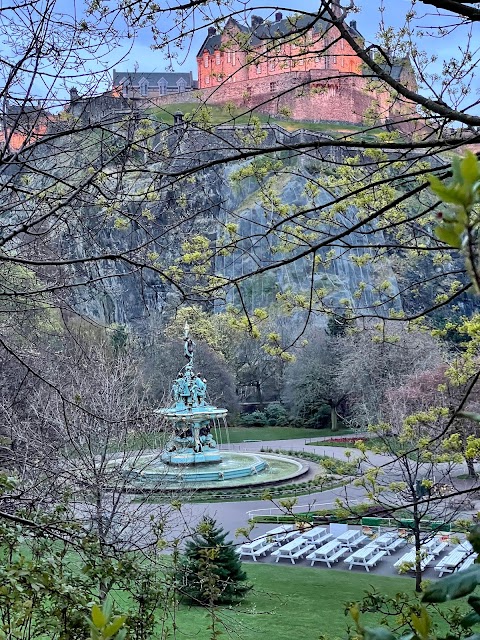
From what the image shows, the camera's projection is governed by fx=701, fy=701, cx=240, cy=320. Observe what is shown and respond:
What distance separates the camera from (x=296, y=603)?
447 inches

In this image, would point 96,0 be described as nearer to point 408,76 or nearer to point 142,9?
point 142,9

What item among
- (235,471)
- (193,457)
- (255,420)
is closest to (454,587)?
(235,471)

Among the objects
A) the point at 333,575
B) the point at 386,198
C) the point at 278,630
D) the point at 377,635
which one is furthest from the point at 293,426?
the point at 377,635

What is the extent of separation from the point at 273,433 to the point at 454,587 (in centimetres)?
3545

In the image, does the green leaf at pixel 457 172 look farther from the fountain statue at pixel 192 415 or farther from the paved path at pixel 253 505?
the fountain statue at pixel 192 415

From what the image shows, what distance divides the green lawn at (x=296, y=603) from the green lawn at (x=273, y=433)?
2090 centimetres

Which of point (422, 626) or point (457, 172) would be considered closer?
point (457, 172)

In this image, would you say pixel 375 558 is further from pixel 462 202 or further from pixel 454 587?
pixel 462 202

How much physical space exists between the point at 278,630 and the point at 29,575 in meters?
8.07

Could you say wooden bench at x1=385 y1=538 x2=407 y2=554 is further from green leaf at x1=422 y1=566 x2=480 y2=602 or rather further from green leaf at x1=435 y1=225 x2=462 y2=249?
green leaf at x1=435 y1=225 x2=462 y2=249

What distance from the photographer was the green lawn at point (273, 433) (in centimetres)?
3497

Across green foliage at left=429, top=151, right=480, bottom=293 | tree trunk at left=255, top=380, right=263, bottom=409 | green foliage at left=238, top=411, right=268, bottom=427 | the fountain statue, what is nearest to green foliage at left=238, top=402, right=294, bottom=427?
green foliage at left=238, top=411, right=268, bottom=427

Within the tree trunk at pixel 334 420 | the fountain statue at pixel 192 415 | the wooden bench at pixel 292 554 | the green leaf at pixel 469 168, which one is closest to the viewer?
the green leaf at pixel 469 168

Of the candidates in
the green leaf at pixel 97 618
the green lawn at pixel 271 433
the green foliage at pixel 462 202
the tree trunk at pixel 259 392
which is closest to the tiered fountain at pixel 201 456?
the green lawn at pixel 271 433
